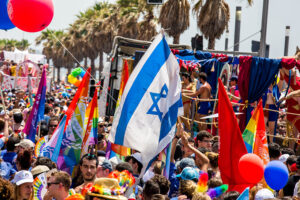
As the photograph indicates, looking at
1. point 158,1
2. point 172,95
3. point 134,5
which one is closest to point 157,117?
point 172,95

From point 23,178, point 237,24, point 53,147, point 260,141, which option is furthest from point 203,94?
point 237,24

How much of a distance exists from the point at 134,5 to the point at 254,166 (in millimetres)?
32533

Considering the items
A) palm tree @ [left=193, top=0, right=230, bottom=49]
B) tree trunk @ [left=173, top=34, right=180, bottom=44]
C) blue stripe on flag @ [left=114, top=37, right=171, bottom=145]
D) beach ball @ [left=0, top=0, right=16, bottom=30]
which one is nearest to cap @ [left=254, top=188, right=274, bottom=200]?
blue stripe on flag @ [left=114, top=37, right=171, bottom=145]

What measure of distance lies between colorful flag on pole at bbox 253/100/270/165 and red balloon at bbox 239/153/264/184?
1453 millimetres

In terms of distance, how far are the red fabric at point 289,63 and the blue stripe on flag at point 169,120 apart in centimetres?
476

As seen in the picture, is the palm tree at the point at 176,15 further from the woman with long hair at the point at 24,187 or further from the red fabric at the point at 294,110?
the woman with long hair at the point at 24,187

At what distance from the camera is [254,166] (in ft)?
17.1

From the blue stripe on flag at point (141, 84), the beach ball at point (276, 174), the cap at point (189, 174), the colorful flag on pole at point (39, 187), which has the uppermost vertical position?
the blue stripe on flag at point (141, 84)

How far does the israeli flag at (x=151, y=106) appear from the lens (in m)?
6.09

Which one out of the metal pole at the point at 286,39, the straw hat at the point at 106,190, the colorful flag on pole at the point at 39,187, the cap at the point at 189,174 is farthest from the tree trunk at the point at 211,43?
the straw hat at the point at 106,190

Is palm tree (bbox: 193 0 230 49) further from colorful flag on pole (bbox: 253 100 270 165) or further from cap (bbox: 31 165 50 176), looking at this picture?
cap (bbox: 31 165 50 176)

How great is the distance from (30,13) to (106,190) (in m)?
3.94

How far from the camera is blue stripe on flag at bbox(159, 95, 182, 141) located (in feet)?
20.3

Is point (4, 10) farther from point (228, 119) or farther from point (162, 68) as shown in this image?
point (228, 119)
